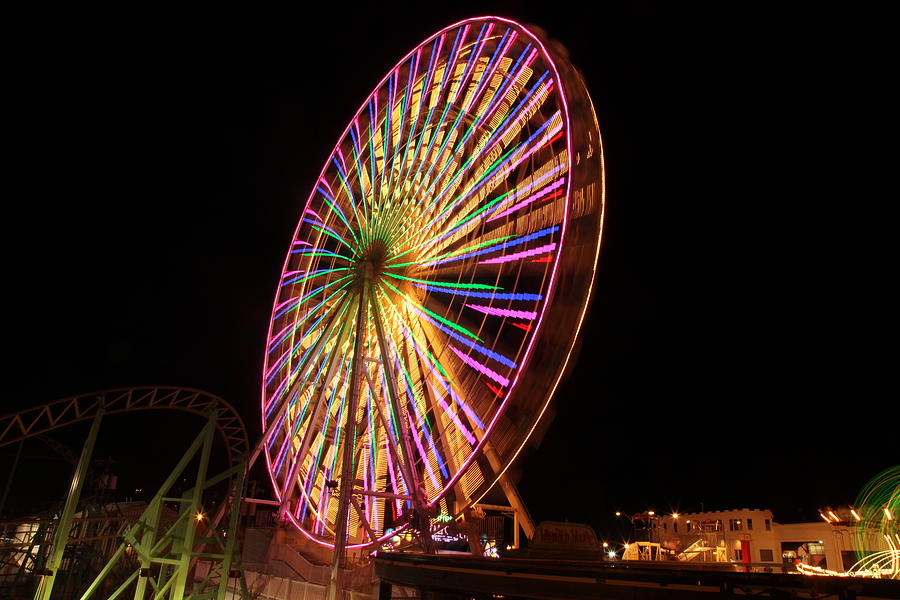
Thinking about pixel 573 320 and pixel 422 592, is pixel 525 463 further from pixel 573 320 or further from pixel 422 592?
pixel 422 592

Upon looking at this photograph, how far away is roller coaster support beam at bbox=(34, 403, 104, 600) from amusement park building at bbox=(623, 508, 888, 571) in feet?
79.6

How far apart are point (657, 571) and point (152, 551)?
12108mm

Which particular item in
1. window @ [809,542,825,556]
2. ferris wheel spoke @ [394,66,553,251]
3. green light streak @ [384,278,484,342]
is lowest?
window @ [809,542,825,556]

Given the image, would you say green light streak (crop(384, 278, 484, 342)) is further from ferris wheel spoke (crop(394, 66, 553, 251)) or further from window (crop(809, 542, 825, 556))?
window (crop(809, 542, 825, 556))

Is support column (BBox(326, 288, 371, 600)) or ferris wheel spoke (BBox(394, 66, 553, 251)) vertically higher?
ferris wheel spoke (BBox(394, 66, 553, 251))

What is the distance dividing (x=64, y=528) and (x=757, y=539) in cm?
3414

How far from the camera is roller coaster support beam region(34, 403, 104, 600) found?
44.0 ft

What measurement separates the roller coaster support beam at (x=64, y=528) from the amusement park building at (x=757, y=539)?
2426 cm

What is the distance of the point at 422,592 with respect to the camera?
791cm

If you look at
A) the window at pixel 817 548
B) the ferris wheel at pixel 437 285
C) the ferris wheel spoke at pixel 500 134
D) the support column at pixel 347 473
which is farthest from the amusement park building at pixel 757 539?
the ferris wheel spoke at pixel 500 134

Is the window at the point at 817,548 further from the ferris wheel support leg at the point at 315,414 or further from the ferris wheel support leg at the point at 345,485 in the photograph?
the ferris wheel support leg at the point at 345,485

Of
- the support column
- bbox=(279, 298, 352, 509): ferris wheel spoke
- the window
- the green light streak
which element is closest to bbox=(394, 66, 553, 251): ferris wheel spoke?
the green light streak

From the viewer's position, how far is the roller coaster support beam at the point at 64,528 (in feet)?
44.0

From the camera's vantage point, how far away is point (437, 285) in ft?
46.1
